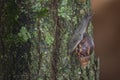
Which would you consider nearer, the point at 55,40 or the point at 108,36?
the point at 55,40

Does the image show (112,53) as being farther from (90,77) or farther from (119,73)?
(90,77)

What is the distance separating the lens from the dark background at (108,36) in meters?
2.14

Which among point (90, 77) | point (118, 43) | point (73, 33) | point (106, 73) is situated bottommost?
point (106, 73)

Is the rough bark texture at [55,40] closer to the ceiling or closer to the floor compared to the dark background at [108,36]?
closer to the ceiling

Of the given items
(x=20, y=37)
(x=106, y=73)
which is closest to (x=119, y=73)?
(x=106, y=73)

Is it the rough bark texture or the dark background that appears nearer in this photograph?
the rough bark texture

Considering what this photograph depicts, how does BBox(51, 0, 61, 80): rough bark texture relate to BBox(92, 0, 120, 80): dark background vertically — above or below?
above

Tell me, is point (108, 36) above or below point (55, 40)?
below

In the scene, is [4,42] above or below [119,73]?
above

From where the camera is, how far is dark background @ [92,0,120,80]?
7.04ft

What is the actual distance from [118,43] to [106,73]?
0.77 feet

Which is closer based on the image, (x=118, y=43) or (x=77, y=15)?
(x=77, y=15)

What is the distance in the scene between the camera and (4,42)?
633 millimetres

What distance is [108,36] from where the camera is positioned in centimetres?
221
